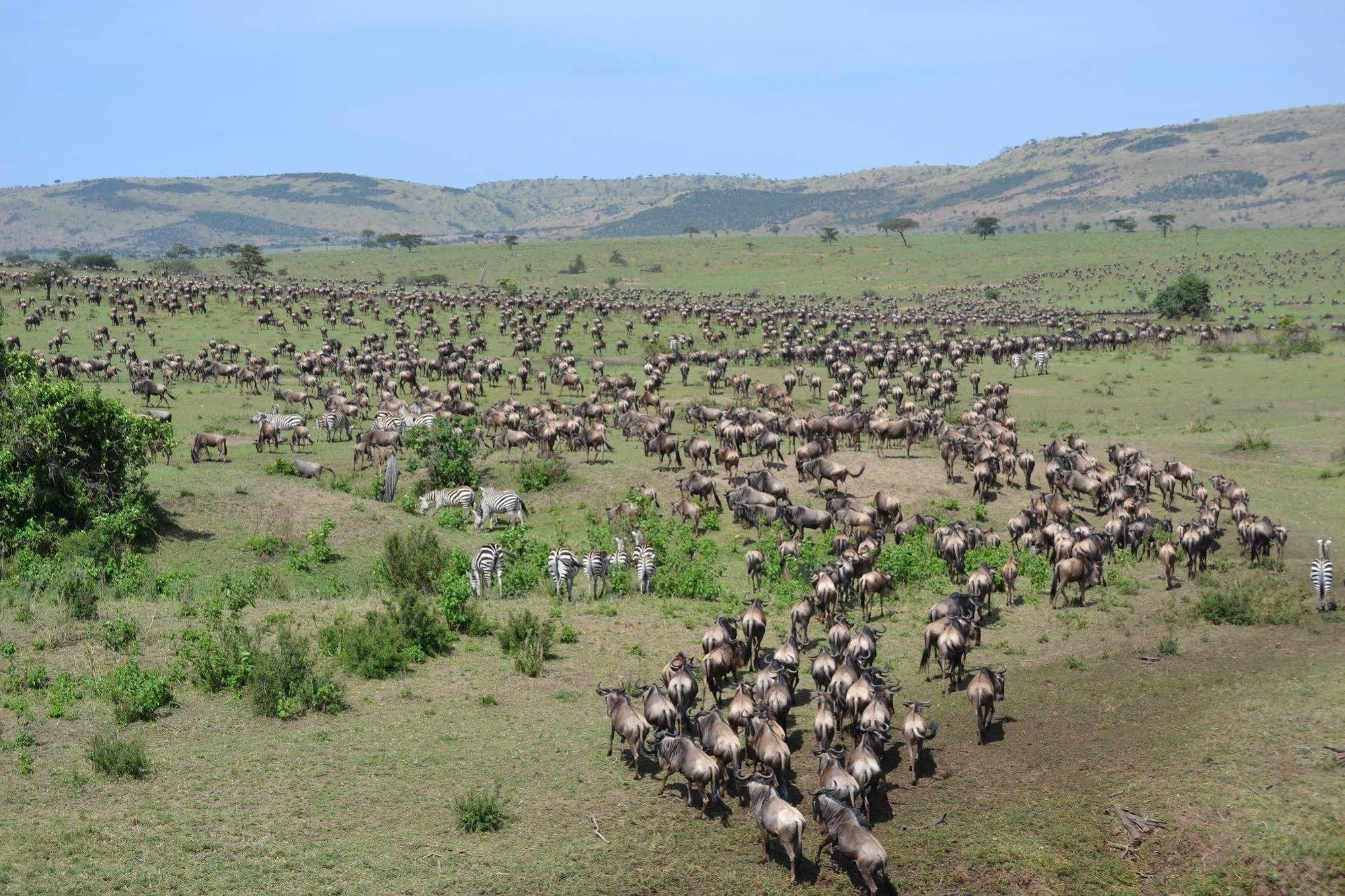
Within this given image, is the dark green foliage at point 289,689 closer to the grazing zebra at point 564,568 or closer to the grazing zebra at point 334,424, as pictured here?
the grazing zebra at point 564,568

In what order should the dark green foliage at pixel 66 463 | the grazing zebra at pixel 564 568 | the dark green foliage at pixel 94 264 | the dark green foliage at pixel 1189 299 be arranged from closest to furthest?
the grazing zebra at pixel 564 568
the dark green foliage at pixel 66 463
the dark green foliage at pixel 1189 299
the dark green foliage at pixel 94 264

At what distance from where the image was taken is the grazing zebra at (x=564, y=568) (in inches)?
858

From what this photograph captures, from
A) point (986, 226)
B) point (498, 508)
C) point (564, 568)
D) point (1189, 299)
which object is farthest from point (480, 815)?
point (986, 226)

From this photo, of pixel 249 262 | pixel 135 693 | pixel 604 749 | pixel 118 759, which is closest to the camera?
pixel 118 759

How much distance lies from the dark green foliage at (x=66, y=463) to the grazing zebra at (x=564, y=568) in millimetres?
9238

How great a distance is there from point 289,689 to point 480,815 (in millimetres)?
4647

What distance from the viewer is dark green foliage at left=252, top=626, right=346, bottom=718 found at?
1476cm

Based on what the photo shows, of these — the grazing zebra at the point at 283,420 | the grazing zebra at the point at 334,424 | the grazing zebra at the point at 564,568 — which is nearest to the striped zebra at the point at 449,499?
the grazing zebra at the point at 564,568

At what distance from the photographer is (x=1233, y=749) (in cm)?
1341

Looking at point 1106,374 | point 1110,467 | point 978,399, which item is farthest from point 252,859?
point 1106,374

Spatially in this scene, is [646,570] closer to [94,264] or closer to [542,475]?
[542,475]

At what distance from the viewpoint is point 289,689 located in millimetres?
14977

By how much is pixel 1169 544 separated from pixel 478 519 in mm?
16142

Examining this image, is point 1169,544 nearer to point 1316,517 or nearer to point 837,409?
point 1316,517
